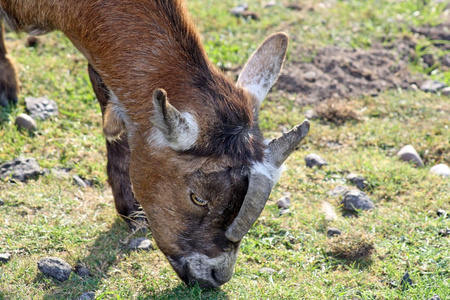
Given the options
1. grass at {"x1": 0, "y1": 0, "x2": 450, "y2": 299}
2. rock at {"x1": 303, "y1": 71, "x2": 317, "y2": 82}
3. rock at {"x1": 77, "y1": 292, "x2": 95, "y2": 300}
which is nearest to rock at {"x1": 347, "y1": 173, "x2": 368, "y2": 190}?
grass at {"x1": 0, "y1": 0, "x2": 450, "y2": 299}

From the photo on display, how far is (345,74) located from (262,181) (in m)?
4.92

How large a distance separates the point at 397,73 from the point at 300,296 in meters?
5.06

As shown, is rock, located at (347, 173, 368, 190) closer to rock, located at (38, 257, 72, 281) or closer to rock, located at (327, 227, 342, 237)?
rock, located at (327, 227, 342, 237)

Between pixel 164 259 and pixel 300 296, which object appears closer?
pixel 300 296

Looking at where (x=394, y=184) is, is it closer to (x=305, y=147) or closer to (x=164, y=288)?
(x=305, y=147)

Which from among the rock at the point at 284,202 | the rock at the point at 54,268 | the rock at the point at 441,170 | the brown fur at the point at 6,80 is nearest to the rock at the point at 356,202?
the rock at the point at 284,202

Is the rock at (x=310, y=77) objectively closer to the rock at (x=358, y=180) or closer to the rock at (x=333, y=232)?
the rock at (x=358, y=180)

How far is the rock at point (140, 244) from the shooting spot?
541cm

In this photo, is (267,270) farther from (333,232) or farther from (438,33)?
(438,33)

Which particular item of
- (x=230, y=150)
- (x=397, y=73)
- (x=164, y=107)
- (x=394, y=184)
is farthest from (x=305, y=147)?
(x=164, y=107)

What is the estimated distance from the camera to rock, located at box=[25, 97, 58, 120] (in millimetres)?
7254

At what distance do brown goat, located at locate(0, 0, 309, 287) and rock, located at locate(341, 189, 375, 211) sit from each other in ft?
5.82

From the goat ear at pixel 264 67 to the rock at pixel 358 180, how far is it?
2012mm

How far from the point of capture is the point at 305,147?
24.2ft
